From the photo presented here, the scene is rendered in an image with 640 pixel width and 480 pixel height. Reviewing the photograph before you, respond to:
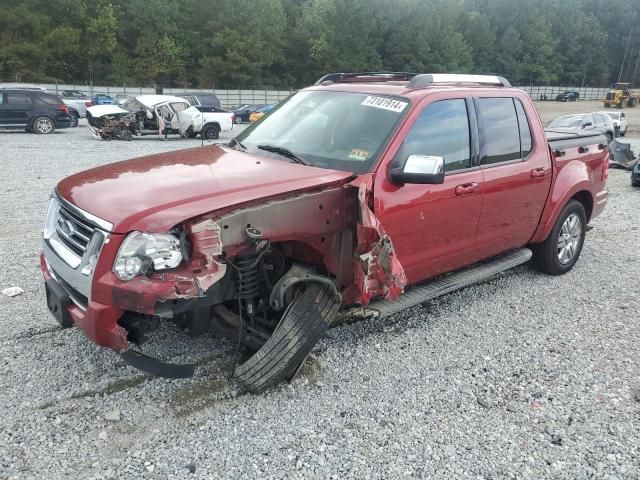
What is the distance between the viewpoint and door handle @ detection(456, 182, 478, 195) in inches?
162

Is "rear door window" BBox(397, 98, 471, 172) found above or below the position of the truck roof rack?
below

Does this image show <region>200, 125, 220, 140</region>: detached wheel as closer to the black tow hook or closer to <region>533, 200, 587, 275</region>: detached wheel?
<region>533, 200, 587, 275</region>: detached wheel

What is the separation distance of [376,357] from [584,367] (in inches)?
58.1

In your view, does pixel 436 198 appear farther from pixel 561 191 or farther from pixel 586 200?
pixel 586 200

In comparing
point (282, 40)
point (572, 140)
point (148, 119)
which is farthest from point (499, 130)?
point (282, 40)

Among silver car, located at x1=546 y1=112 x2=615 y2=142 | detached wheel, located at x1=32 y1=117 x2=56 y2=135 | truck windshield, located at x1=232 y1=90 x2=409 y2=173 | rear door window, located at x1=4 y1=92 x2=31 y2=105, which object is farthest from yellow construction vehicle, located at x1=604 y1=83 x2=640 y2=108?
truck windshield, located at x1=232 y1=90 x2=409 y2=173

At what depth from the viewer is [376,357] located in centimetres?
385

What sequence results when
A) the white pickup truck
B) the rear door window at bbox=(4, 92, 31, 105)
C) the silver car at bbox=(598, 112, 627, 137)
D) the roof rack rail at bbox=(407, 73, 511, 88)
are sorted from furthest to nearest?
the silver car at bbox=(598, 112, 627, 137)
the rear door window at bbox=(4, 92, 31, 105)
the white pickup truck
the roof rack rail at bbox=(407, 73, 511, 88)

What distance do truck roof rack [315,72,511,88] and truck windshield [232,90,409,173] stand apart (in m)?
0.42

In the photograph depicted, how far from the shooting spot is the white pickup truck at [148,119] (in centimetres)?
1906

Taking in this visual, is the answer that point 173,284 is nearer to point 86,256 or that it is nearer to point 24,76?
point 86,256

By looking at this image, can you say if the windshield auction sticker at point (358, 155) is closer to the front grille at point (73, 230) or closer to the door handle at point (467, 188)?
the door handle at point (467, 188)

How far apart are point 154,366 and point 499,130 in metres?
3.35

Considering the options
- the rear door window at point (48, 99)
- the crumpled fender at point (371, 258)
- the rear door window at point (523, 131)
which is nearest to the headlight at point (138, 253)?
the crumpled fender at point (371, 258)
